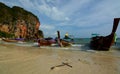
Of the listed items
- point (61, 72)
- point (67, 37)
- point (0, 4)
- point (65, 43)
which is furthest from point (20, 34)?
point (61, 72)

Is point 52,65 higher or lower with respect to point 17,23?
lower

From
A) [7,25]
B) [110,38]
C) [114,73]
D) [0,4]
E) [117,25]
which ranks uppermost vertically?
[0,4]

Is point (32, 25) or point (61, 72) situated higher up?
point (32, 25)

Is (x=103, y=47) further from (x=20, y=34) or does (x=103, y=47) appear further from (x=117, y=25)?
(x=20, y=34)

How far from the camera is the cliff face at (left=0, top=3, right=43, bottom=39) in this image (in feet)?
221

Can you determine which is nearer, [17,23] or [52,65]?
[52,65]

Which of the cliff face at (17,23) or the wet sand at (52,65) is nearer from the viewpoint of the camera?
the wet sand at (52,65)

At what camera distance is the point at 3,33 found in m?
61.8

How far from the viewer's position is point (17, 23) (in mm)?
71188

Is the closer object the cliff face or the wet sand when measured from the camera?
the wet sand

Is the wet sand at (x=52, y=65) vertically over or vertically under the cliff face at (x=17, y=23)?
under

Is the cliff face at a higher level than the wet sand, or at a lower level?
higher

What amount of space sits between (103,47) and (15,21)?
5859 cm

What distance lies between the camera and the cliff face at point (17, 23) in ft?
221
